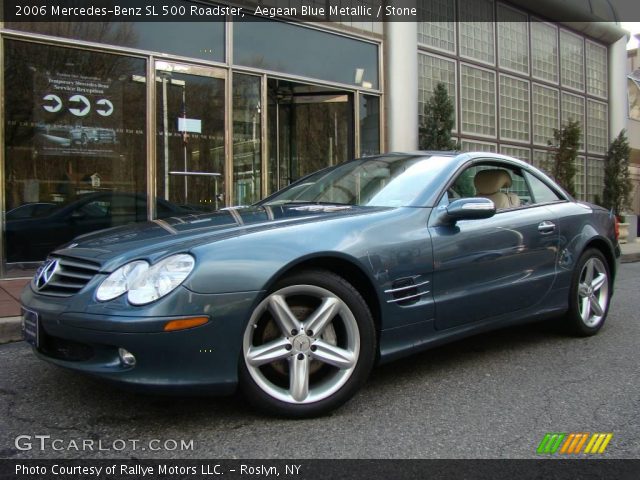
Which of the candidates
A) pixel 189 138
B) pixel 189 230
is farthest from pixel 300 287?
pixel 189 138

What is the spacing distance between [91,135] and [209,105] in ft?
5.90

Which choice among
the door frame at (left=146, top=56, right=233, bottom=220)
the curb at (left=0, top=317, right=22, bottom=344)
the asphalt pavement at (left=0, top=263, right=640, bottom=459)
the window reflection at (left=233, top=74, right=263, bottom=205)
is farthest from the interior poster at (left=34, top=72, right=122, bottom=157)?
the asphalt pavement at (left=0, top=263, right=640, bottom=459)

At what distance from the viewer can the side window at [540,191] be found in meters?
4.34

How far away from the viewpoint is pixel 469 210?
129 inches

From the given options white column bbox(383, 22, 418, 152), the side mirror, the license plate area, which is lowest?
the license plate area

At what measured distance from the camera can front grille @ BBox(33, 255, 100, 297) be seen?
2660 mm

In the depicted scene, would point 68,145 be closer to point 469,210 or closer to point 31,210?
point 31,210

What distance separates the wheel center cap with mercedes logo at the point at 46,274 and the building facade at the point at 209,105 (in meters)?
4.41

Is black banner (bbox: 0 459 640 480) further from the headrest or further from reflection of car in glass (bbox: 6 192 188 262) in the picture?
reflection of car in glass (bbox: 6 192 188 262)

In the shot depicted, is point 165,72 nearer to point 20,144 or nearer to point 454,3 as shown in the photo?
point 20,144

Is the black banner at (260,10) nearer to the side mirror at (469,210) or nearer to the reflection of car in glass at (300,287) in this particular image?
the reflection of car in glass at (300,287)

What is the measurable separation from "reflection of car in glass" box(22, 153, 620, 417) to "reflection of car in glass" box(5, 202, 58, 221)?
14.5ft

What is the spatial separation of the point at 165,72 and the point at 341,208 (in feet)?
18.7

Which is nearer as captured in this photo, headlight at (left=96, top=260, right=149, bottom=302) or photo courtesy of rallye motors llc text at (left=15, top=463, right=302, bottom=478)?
photo courtesy of rallye motors llc text at (left=15, top=463, right=302, bottom=478)
